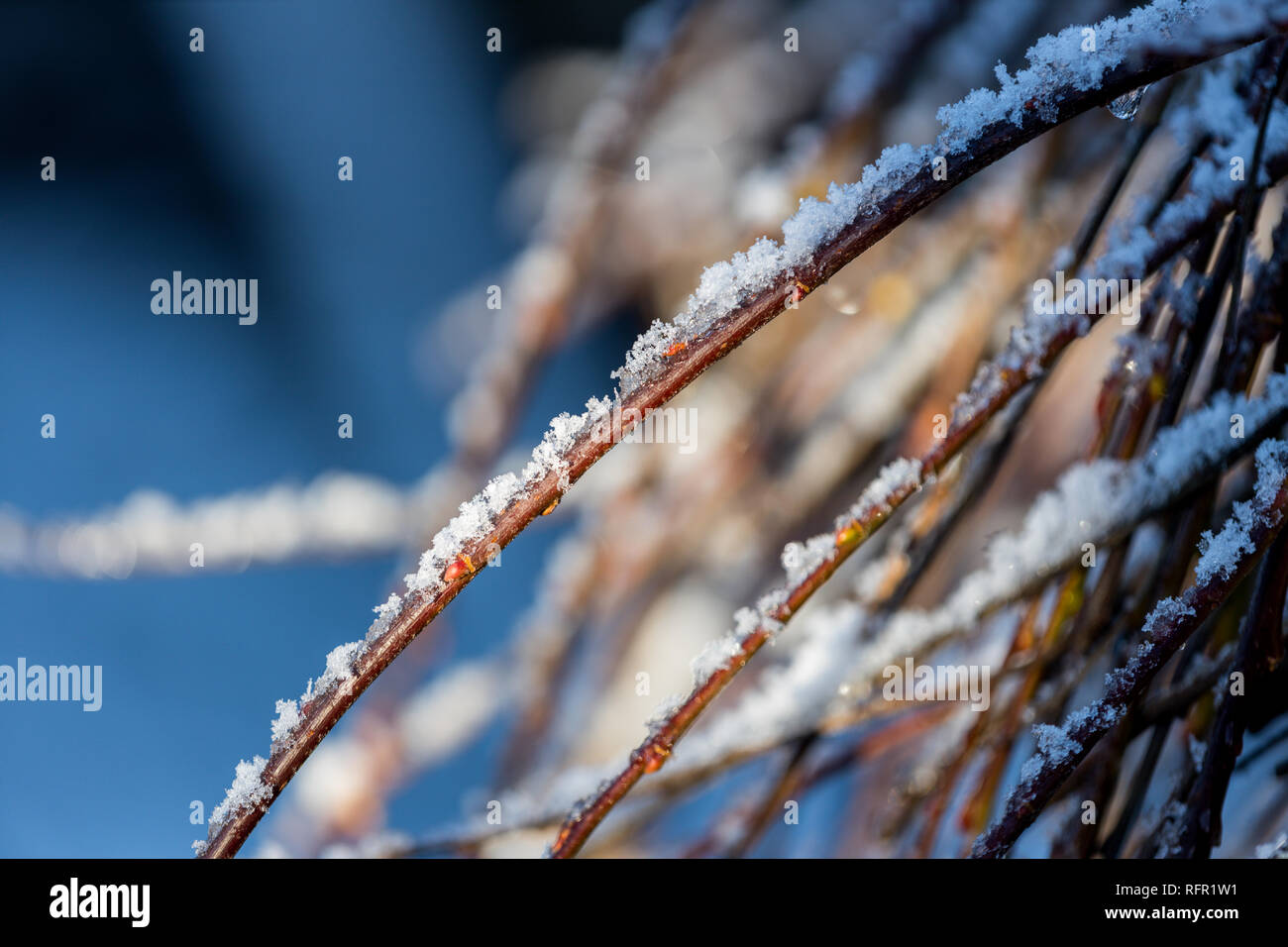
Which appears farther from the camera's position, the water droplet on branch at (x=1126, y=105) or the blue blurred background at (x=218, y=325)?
the blue blurred background at (x=218, y=325)

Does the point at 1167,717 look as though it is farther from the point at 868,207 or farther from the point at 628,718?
the point at 628,718

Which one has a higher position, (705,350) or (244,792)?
(705,350)

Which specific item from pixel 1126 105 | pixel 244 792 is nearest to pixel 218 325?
pixel 244 792

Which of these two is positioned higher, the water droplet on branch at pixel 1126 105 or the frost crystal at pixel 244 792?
the water droplet on branch at pixel 1126 105

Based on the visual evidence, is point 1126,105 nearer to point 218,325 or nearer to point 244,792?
point 244,792

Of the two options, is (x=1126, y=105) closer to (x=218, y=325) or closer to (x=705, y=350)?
(x=705, y=350)

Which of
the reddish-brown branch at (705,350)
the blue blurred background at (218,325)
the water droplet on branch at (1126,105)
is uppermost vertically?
the blue blurred background at (218,325)

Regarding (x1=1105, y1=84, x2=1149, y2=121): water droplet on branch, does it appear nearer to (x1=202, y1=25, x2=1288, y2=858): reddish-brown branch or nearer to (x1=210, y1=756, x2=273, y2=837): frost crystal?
(x1=202, y1=25, x2=1288, y2=858): reddish-brown branch

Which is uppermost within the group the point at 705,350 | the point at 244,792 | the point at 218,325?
the point at 218,325

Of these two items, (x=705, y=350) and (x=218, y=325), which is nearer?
(x=705, y=350)

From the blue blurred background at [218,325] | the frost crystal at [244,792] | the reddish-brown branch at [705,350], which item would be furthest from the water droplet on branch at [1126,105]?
the blue blurred background at [218,325]

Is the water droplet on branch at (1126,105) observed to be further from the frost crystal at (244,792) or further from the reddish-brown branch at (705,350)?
the frost crystal at (244,792)
